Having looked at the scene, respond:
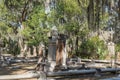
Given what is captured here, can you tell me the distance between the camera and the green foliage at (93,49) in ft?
101

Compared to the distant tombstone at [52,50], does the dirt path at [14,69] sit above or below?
below

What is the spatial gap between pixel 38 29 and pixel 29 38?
276cm

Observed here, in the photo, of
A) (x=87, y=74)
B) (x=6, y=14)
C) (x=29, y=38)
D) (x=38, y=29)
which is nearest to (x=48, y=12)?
(x=38, y=29)

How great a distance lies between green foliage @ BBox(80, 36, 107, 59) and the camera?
30.7 meters

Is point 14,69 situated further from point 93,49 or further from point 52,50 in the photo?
point 93,49

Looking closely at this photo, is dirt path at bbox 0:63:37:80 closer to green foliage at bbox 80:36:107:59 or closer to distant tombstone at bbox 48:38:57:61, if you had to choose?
distant tombstone at bbox 48:38:57:61

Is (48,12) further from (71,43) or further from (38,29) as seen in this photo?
(71,43)

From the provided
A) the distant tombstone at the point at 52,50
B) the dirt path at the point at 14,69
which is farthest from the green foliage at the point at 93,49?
the distant tombstone at the point at 52,50

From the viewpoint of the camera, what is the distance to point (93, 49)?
102ft

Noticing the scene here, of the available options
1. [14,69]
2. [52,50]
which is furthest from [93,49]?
[52,50]

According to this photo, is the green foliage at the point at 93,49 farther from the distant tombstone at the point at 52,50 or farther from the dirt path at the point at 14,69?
the distant tombstone at the point at 52,50

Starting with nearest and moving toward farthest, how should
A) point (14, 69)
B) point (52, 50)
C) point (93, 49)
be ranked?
point (52, 50), point (14, 69), point (93, 49)

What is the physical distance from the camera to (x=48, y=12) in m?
33.0

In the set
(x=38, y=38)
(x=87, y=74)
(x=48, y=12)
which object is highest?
(x=48, y=12)
